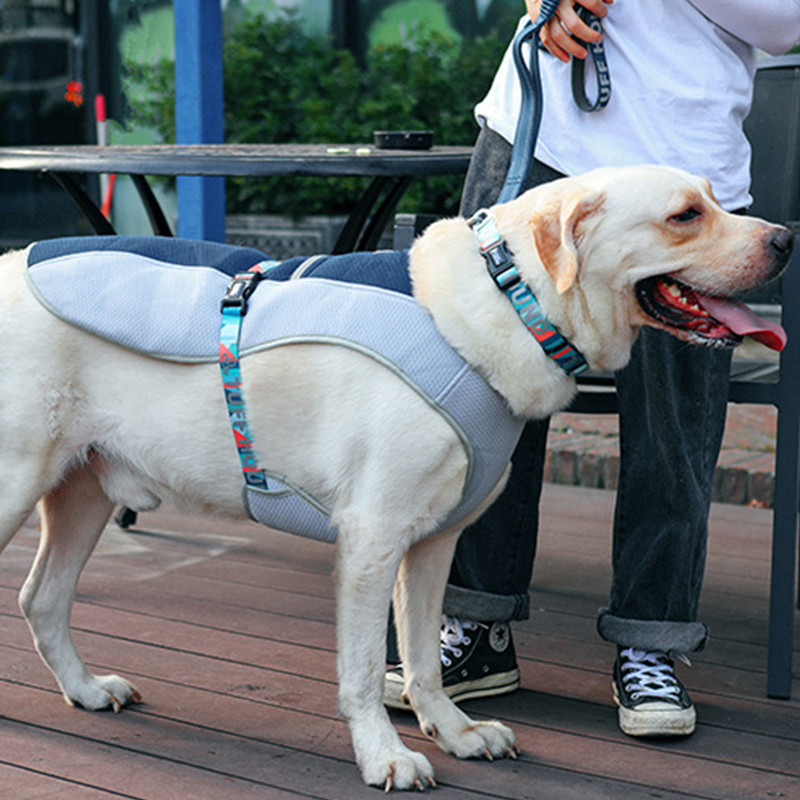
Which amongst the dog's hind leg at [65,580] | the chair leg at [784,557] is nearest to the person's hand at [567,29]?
the chair leg at [784,557]

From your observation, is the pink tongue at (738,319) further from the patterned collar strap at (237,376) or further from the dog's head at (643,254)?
the patterned collar strap at (237,376)

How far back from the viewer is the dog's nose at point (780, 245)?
2230mm

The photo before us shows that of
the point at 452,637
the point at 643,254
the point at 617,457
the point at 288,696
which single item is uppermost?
the point at 643,254

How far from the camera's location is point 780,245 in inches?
88.0

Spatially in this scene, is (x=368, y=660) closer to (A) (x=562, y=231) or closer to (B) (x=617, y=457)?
(A) (x=562, y=231)

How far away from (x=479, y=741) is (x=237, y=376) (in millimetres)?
829

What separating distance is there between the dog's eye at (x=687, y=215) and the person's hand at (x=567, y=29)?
49cm

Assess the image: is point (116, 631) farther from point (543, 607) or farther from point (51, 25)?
point (51, 25)

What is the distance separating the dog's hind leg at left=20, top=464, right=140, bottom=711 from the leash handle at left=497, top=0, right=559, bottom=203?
3.35 ft

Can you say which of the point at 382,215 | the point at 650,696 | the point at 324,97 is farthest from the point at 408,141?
the point at 324,97

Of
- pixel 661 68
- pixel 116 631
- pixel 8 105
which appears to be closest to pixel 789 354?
pixel 661 68

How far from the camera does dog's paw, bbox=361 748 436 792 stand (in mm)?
2295

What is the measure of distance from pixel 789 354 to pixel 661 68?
705 millimetres

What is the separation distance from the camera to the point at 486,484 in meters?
2.34
